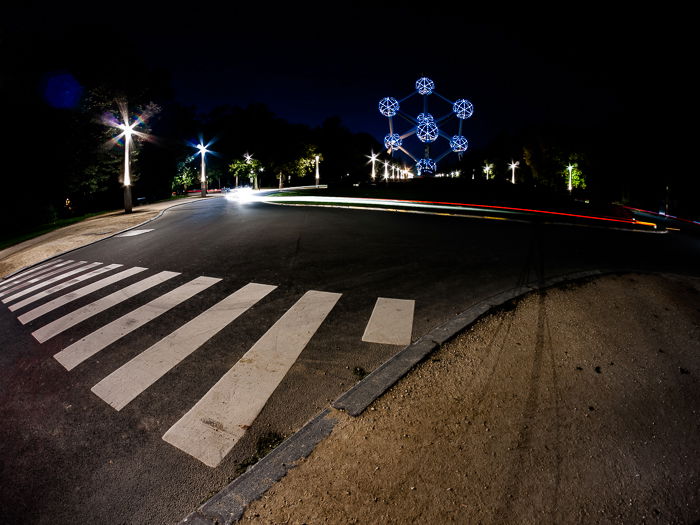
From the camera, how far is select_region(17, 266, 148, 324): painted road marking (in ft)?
22.4

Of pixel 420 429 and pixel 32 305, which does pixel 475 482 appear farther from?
pixel 32 305

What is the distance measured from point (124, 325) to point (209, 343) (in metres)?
1.98

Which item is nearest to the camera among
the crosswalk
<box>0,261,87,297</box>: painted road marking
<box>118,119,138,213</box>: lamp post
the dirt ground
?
the dirt ground

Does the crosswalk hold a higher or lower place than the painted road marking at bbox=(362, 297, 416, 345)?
lower

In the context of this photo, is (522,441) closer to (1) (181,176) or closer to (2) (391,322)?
(2) (391,322)

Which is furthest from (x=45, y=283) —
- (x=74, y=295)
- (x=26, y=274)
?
(x=26, y=274)

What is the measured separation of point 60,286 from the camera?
8.48 metres

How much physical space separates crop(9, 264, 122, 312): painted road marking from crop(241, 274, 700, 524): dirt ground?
8649 millimetres

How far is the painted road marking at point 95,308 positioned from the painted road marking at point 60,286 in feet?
6.97

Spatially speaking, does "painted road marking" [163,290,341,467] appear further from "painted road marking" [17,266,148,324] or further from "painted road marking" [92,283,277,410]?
"painted road marking" [17,266,148,324]

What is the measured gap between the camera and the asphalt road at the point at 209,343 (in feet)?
9.18

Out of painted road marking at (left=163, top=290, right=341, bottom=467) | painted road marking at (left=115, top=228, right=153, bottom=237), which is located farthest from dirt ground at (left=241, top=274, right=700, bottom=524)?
painted road marking at (left=115, top=228, right=153, bottom=237)

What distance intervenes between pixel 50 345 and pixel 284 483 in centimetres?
520

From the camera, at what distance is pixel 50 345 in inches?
212
